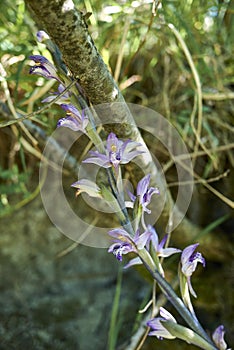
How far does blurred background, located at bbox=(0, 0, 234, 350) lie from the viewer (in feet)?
2.08

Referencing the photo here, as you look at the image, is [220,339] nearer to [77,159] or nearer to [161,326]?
[161,326]

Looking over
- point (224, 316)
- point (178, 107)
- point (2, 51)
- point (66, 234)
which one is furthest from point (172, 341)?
point (2, 51)

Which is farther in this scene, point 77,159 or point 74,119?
point 77,159

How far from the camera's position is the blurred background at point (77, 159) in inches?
25.0

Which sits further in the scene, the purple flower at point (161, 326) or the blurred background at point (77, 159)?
the blurred background at point (77, 159)

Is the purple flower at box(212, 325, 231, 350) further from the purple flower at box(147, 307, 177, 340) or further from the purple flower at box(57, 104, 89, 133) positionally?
the purple flower at box(57, 104, 89, 133)

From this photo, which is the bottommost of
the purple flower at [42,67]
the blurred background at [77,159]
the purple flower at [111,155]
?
the blurred background at [77,159]

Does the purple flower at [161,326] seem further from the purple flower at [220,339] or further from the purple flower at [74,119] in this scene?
the purple flower at [74,119]

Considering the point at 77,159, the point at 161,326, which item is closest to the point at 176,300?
the point at 161,326

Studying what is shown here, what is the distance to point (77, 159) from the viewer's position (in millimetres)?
686

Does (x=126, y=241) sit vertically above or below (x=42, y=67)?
below

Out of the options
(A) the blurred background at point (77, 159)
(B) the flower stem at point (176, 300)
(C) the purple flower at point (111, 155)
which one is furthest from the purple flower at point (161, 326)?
(A) the blurred background at point (77, 159)

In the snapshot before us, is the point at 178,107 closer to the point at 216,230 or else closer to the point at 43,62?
the point at 216,230

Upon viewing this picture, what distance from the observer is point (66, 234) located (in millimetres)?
831
